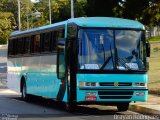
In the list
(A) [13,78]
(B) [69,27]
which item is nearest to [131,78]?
(B) [69,27]

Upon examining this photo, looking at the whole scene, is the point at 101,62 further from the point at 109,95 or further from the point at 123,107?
the point at 123,107

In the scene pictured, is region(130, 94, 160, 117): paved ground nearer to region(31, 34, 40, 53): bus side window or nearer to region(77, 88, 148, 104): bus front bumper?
region(77, 88, 148, 104): bus front bumper

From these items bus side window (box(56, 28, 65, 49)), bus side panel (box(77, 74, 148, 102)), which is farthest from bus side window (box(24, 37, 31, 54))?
bus side panel (box(77, 74, 148, 102))

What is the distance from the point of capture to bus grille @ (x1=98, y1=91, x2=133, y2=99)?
1730 cm

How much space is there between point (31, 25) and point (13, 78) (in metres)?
95.6

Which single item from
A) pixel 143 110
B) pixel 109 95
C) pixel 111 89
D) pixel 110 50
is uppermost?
pixel 110 50

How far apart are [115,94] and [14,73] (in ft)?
31.7

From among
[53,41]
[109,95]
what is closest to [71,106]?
[109,95]

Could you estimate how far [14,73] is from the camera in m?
26.1

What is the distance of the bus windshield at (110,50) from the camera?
17312 mm

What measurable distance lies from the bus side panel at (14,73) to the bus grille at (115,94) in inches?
311

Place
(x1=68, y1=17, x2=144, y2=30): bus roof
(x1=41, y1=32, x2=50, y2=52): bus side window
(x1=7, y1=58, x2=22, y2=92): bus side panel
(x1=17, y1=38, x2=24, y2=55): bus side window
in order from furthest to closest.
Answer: (x1=7, y1=58, x2=22, y2=92): bus side panel < (x1=17, y1=38, x2=24, y2=55): bus side window < (x1=41, y1=32, x2=50, y2=52): bus side window < (x1=68, y1=17, x2=144, y2=30): bus roof

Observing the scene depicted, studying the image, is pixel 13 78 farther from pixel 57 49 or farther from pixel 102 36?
pixel 102 36

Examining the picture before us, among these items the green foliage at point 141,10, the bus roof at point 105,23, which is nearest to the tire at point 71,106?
the bus roof at point 105,23
